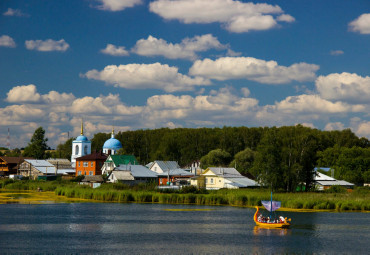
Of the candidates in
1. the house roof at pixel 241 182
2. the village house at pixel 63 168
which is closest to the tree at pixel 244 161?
the house roof at pixel 241 182

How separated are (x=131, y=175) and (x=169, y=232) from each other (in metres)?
72.8

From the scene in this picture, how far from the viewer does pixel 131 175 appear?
126 m

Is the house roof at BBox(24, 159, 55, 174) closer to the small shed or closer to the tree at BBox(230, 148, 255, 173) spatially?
the small shed

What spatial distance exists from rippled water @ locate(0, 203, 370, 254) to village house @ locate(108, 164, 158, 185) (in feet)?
147

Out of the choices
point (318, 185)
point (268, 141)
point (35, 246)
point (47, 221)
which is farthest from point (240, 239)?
point (318, 185)

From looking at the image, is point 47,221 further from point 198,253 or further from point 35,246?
point 198,253

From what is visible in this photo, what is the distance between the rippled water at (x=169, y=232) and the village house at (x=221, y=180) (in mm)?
37884

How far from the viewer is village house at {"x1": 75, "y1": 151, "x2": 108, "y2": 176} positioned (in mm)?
148625

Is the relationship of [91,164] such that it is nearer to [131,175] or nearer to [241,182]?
[131,175]

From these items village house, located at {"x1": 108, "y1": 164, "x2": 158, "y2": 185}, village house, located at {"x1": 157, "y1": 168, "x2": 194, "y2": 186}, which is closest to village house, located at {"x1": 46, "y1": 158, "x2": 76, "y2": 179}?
village house, located at {"x1": 157, "y1": 168, "x2": 194, "y2": 186}

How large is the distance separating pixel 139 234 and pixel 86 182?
246ft

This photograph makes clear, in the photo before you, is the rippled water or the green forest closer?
the rippled water

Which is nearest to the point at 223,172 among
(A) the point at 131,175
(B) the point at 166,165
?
(A) the point at 131,175

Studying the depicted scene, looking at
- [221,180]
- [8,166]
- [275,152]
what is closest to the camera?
[275,152]
